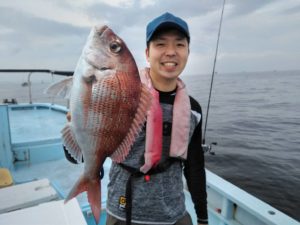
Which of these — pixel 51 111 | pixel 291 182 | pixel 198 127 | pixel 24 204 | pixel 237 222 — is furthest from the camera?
pixel 51 111

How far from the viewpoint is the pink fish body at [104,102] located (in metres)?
1.31

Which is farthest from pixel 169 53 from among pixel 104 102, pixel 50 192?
pixel 50 192

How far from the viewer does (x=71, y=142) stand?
147 cm

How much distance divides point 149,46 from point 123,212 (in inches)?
47.9

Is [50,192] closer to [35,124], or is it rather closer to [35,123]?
[35,124]

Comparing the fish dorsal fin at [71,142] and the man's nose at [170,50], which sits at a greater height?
the man's nose at [170,50]

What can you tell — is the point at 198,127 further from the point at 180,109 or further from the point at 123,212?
the point at 123,212

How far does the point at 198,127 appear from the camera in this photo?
217cm

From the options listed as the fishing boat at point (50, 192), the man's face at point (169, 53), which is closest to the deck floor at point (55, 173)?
the fishing boat at point (50, 192)

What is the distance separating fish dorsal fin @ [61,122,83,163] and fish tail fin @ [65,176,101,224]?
0.45 ft

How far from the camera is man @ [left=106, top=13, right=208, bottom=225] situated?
5.99 ft

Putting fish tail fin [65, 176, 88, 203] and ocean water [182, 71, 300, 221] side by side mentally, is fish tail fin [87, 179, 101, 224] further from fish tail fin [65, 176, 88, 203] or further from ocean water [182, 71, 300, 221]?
ocean water [182, 71, 300, 221]

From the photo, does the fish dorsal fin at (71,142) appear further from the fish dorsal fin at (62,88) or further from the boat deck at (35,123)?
the boat deck at (35,123)

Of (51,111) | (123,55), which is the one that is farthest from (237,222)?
(51,111)
